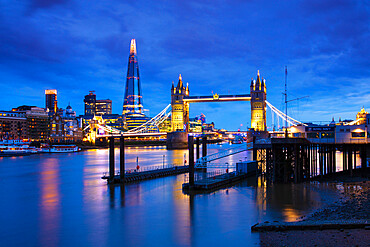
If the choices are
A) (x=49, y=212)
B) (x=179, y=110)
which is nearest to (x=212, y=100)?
(x=179, y=110)

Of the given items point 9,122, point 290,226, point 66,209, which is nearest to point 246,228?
point 290,226

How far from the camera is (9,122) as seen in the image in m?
146

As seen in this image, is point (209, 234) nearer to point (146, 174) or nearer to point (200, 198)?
point (200, 198)

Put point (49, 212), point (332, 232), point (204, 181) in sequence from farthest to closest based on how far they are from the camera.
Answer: point (204, 181)
point (49, 212)
point (332, 232)

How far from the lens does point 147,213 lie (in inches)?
1012

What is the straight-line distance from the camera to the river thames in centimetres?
1998

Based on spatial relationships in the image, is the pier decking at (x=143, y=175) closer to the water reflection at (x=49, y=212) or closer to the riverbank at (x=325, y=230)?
the water reflection at (x=49, y=212)

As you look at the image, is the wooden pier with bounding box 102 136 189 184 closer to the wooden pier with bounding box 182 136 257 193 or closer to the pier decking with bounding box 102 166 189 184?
the pier decking with bounding box 102 166 189 184

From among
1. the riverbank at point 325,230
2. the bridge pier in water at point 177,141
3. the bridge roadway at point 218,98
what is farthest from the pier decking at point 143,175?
the bridge roadway at point 218,98

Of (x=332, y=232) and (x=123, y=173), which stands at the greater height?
(x=123, y=173)

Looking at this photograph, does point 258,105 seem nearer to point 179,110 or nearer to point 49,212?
point 179,110

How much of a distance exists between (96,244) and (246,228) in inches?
306

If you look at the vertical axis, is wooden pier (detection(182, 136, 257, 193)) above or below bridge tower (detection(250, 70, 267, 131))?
below

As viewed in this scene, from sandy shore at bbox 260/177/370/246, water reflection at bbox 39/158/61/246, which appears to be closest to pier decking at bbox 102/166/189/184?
water reflection at bbox 39/158/61/246
